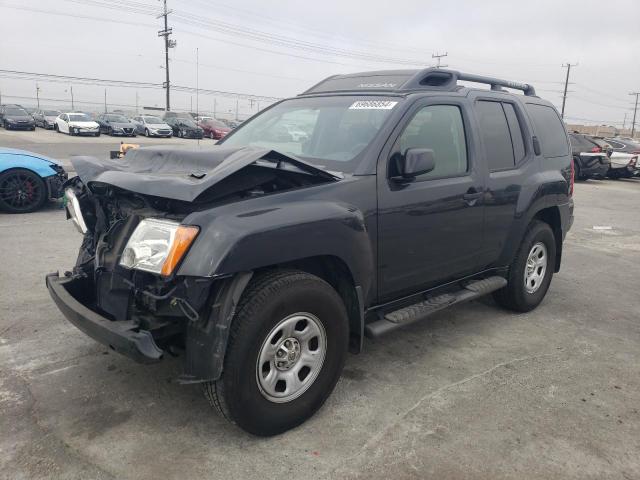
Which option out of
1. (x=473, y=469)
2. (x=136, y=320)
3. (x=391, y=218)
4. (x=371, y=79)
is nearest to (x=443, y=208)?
(x=391, y=218)

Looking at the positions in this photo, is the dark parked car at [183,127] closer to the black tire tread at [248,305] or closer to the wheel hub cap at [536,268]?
the wheel hub cap at [536,268]

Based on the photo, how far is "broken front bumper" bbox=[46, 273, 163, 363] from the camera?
96.7 inches

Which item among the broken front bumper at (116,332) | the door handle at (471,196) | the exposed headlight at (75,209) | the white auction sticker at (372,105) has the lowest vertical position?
the broken front bumper at (116,332)

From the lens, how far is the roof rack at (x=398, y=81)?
393 centimetres

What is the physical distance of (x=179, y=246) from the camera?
97.6 inches

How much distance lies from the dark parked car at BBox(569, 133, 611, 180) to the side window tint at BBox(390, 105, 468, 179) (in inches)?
636

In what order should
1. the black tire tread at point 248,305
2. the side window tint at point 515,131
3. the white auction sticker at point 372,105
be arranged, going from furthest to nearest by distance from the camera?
the side window tint at point 515,131
the white auction sticker at point 372,105
the black tire tread at point 248,305

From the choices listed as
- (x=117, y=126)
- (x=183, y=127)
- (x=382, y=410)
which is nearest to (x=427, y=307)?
(x=382, y=410)

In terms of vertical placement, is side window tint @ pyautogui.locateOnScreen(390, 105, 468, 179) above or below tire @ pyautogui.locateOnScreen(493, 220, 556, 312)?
above

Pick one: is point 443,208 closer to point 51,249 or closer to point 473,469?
point 473,469

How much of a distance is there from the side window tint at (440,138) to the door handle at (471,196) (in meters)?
0.16

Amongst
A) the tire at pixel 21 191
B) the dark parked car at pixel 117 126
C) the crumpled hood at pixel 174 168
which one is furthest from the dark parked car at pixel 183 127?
the crumpled hood at pixel 174 168

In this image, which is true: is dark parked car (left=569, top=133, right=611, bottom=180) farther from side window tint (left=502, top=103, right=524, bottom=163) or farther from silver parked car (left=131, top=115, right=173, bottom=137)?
silver parked car (left=131, top=115, right=173, bottom=137)

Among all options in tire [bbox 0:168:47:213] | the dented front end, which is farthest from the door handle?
tire [bbox 0:168:47:213]
